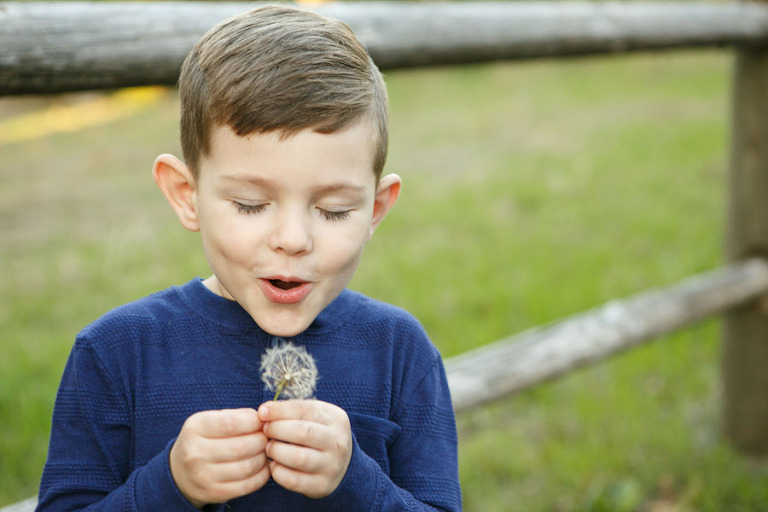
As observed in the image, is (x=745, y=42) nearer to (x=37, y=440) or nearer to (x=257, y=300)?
(x=257, y=300)

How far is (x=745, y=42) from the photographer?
2686 mm

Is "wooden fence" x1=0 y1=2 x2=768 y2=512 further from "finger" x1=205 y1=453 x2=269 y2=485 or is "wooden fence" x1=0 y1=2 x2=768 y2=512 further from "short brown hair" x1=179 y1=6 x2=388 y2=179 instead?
"finger" x1=205 y1=453 x2=269 y2=485

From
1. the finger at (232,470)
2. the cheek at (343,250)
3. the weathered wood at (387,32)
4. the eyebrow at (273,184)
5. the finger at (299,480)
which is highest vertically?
the weathered wood at (387,32)

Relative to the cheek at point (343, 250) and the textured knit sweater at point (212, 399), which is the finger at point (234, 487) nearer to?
the textured knit sweater at point (212, 399)

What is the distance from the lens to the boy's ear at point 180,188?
3.73 feet

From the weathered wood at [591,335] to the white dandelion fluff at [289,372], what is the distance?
79cm

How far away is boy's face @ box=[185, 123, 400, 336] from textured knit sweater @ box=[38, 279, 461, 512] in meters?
0.10

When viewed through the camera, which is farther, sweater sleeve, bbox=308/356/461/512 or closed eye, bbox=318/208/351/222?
sweater sleeve, bbox=308/356/461/512

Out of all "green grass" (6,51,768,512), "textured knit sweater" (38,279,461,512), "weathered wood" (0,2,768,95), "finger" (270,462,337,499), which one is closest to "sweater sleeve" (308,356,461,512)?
"textured knit sweater" (38,279,461,512)


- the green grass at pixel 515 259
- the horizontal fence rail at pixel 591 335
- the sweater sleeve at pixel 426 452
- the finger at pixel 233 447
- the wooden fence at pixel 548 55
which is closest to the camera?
the finger at pixel 233 447

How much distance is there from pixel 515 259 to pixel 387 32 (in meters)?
2.82

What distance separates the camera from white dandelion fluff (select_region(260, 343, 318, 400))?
1137 millimetres

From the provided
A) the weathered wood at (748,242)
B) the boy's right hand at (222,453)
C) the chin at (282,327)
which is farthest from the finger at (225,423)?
the weathered wood at (748,242)

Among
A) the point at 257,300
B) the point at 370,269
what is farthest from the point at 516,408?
the point at 257,300
